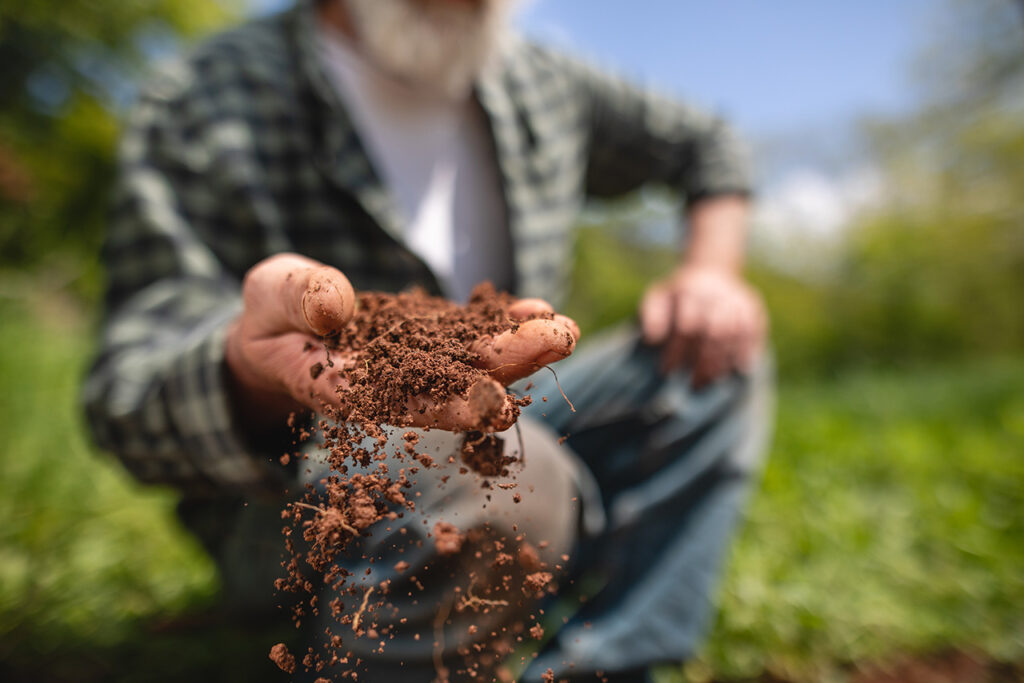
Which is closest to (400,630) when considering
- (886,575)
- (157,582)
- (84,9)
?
(157,582)

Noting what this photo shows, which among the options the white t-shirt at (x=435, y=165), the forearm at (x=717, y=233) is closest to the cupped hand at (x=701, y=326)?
the forearm at (x=717, y=233)

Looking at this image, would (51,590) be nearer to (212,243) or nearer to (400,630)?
(212,243)

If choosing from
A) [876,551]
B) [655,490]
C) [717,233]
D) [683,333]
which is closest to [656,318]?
[683,333]

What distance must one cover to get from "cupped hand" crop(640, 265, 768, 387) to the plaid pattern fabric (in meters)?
0.34

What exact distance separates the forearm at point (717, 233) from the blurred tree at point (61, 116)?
24.6 ft

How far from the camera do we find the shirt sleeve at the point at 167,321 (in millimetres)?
887

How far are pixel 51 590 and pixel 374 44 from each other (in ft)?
5.04

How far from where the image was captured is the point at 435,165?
5.12 feet

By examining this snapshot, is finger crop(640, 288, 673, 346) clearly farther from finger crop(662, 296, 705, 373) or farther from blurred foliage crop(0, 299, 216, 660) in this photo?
blurred foliage crop(0, 299, 216, 660)

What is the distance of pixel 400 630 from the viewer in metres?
0.62

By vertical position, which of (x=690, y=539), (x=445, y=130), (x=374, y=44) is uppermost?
(x=374, y=44)

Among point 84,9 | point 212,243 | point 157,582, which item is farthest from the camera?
point 84,9

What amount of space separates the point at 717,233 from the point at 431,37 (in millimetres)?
981

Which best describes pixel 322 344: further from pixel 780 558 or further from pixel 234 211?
pixel 780 558
